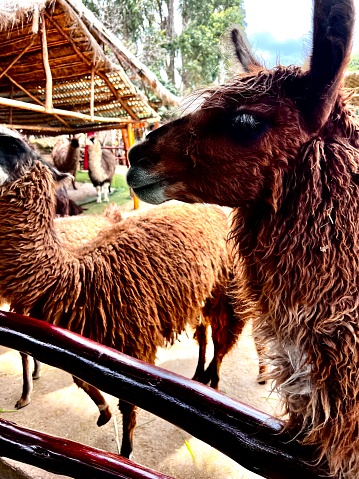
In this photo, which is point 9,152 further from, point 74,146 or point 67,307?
point 74,146

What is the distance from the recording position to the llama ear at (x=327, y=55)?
0.78m

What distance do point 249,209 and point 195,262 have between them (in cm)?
144

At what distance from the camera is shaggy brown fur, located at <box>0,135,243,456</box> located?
77.4 inches

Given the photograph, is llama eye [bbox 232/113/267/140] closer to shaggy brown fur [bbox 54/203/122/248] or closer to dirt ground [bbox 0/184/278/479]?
dirt ground [bbox 0/184/278/479]

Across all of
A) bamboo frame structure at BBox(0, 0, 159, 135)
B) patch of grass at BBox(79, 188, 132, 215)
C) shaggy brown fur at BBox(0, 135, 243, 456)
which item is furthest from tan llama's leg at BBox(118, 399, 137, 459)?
patch of grass at BBox(79, 188, 132, 215)

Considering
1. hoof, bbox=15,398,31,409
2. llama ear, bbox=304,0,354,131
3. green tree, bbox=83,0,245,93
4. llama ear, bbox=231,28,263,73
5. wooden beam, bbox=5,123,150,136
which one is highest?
green tree, bbox=83,0,245,93

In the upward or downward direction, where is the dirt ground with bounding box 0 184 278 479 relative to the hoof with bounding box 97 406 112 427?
downward

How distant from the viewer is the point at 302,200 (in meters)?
0.90

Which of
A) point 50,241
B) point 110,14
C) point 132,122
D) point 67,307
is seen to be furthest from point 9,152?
point 110,14

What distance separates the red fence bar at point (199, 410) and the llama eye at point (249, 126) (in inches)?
26.4

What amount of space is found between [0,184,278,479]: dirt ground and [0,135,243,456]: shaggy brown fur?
346mm

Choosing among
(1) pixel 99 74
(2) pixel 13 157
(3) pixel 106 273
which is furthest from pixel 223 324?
Result: (1) pixel 99 74

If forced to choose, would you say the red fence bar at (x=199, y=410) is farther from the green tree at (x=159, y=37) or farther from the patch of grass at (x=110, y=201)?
the green tree at (x=159, y=37)

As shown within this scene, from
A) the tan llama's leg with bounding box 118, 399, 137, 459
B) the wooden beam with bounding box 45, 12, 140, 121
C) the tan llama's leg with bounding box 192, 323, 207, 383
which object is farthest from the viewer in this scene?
the wooden beam with bounding box 45, 12, 140, 121
